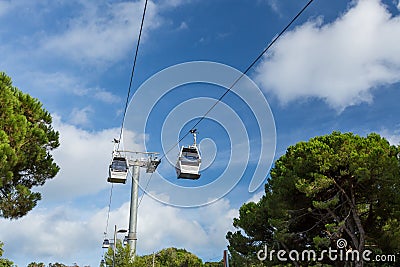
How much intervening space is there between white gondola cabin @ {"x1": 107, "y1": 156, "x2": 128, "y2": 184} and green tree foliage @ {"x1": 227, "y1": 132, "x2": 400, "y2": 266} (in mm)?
6682

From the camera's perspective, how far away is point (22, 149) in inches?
484

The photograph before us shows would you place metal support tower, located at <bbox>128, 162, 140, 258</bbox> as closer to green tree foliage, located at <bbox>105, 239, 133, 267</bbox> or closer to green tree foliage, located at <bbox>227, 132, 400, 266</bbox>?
green tree foliage, located at <bbox>105, 239, 133, 267</bbox>

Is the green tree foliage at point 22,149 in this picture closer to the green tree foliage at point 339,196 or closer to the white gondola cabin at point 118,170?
the white gondola cabin at point 118,170

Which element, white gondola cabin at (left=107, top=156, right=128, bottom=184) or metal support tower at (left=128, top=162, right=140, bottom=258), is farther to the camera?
metal support tower at (left=128, top=162, right=140, bottom=258)

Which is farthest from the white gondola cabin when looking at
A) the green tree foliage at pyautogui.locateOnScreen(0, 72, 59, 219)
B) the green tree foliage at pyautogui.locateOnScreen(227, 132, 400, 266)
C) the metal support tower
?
the green tree foliage at pyautogui.locateOnScreen(227, 132, 400, 266)

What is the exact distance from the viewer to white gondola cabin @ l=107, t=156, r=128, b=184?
18109mm

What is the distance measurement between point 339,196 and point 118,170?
9.39 meters

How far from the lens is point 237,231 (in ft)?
80.5

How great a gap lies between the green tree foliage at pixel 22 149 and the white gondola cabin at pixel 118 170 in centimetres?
443

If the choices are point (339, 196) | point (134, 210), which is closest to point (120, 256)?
point (134, 210)

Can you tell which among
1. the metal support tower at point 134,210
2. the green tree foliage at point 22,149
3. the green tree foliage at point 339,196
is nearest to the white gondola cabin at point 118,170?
the metal support tower at point 134,210

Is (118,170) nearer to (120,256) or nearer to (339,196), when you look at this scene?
(120,256)

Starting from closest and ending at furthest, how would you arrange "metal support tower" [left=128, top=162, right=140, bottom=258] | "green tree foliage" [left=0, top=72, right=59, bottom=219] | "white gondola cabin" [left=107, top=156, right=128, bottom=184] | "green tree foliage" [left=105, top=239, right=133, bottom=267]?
1. "green tree foliage" [left=0, top=72, right=59, bottom=219]
2. "white gondola cabin" [left=107, top=156, right=128, bottom=184]
3. "metal support tower" [left=128, top=162, right=140, bottom=258]
4. "green tree foliage" [left=105, top=239, right=133, bottom=267]

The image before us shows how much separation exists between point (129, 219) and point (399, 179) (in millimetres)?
11792
